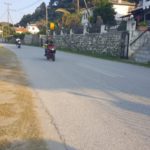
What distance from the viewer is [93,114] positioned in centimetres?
864

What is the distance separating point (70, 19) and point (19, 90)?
190ft

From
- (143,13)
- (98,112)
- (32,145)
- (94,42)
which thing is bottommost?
(94,42)

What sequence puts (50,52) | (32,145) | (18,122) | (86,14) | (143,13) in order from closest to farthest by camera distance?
(32,145), (18,122), (50,52), (143,13), (86,14)

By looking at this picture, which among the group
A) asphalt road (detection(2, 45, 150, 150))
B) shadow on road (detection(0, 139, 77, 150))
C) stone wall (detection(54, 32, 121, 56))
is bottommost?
stone wall (detection(54, 32, 121, 56))

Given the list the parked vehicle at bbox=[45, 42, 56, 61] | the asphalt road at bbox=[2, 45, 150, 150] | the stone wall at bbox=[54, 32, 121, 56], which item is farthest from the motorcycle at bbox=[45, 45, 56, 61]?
the asphalt road at bbox=[2, 45, 150, 150]

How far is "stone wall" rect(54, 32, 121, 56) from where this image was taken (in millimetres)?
37366

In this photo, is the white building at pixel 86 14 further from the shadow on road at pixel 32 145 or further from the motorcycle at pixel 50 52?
the shadow on road at pixel 32 145

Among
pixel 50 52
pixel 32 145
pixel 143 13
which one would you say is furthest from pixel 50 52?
pixel 32 145

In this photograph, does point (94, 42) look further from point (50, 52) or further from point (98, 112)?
point (98, 112)

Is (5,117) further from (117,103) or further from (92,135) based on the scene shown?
(117,103)

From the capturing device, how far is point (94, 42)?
148 ft

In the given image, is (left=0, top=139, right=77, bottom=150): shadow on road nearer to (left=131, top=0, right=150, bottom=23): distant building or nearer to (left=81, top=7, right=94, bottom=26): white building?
(left=131, top=0, right=150, bottom=23): distant building

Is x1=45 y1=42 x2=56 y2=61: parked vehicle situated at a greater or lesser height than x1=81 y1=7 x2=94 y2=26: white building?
lesser

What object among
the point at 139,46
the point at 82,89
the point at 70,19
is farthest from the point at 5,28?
the point at 82,89
